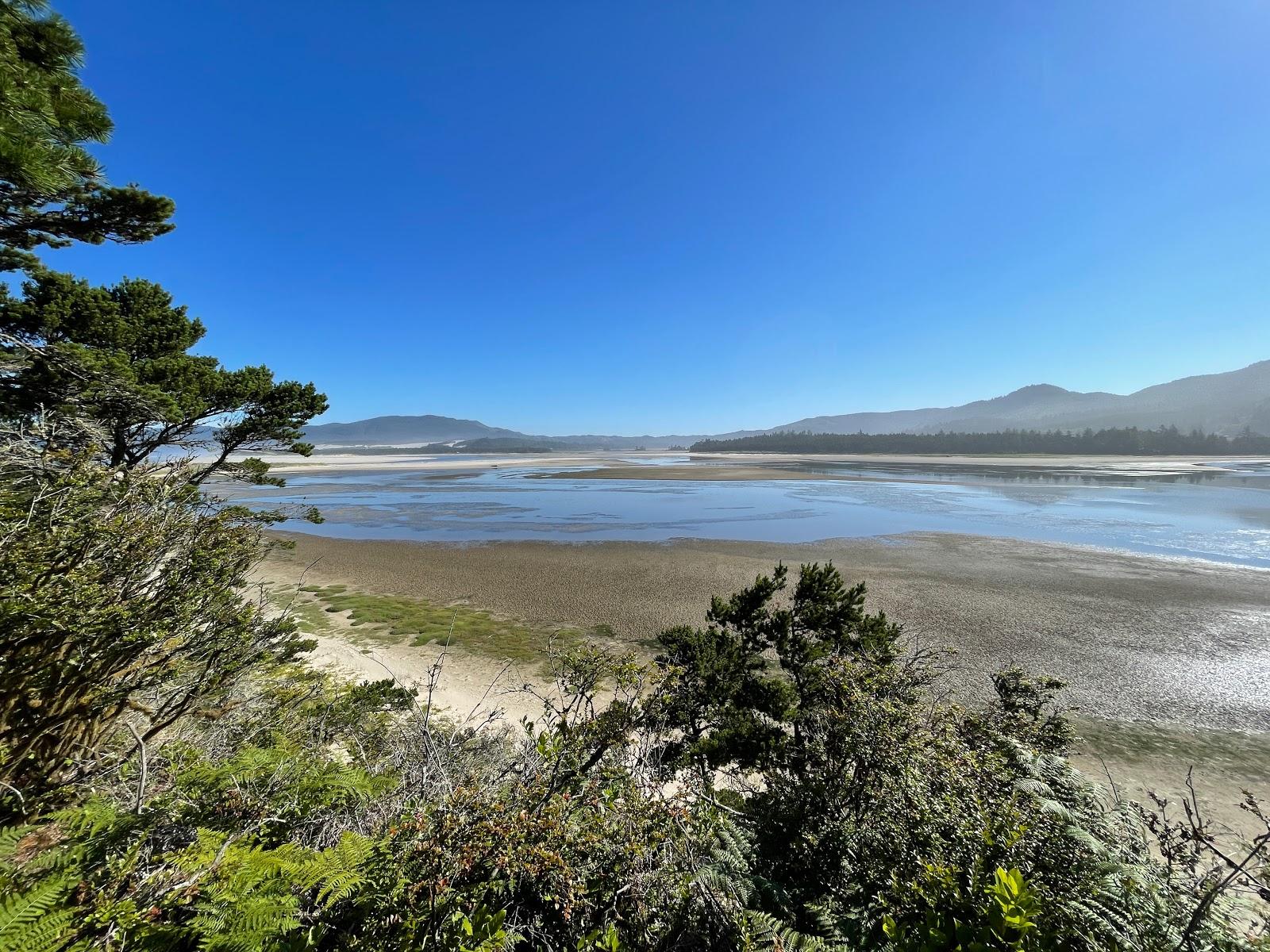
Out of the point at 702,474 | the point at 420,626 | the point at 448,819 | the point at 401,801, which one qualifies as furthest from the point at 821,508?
the point at 448,819

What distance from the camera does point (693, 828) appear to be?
11.7 feet

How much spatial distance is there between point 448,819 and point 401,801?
1201 mm

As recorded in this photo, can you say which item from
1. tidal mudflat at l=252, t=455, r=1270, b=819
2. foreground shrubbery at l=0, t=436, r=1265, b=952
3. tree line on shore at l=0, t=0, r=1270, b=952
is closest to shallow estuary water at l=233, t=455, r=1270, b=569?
tidal mudflat at l=252, t=455, r=1270, b=819

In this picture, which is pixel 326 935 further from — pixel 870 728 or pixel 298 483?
pixel 298 483

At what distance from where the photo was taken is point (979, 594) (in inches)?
657

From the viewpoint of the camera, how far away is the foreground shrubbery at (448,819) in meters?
2.31

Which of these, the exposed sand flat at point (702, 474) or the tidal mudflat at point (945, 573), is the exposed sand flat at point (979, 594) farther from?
the exposed sand flat at point (702, 474)

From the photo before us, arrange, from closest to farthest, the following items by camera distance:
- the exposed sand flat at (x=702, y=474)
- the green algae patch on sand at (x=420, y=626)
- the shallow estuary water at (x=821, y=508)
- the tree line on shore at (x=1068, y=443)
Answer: the green algae patch on sand at (x=420, y=626) → the shallow estuary water at (x=821, y=508) → the exposed sand flat at (x=702, y=474) → the tree line on shore at (x=1068, y=443)

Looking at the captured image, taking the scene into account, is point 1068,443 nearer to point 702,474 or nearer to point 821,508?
point 702,474

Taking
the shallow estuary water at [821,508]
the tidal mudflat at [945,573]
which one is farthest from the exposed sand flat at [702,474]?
the tidal mudflat at [945,573]

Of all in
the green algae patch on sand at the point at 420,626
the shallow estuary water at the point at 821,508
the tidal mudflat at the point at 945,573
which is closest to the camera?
the tidal mudflat at the point at 945,573

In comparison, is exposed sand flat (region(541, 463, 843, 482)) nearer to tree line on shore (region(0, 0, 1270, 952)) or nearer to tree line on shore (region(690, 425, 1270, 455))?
tree line on shore (region(0, 0, 1270, 952))

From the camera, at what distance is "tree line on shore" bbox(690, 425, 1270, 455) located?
303 ft

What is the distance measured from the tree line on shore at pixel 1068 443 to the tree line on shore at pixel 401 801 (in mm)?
122210
